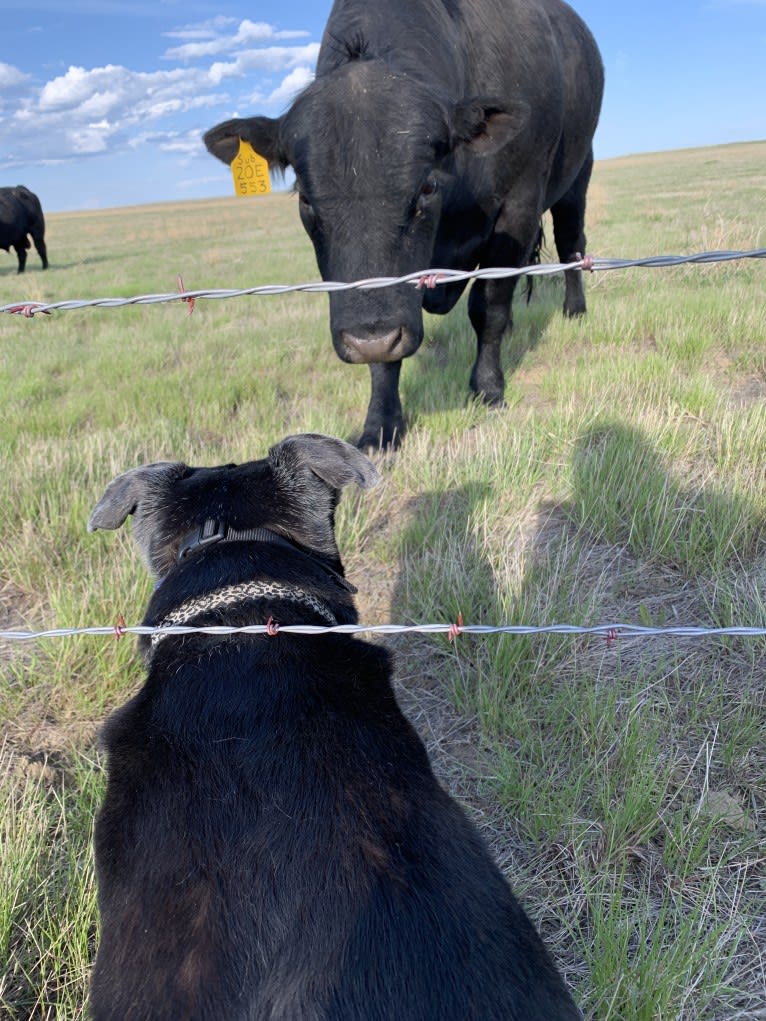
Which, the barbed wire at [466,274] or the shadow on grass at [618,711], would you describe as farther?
the barbed wire at [466,274]

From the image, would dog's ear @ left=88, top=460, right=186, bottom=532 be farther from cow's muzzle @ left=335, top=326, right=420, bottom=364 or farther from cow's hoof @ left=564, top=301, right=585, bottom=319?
cow's hoof @ left=564, top=301, right=585, bottom=319

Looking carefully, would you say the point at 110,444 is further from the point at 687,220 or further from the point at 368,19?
the point at 687,220

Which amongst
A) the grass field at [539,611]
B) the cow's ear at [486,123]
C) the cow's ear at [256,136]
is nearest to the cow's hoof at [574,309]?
the grass field at [539,611]

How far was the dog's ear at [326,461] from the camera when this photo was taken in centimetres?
210

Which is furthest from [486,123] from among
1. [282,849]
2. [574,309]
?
[282,849]

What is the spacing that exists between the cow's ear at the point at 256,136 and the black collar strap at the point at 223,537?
2730 mm

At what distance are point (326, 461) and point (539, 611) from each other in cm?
101

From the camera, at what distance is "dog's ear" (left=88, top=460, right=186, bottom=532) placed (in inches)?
82.7

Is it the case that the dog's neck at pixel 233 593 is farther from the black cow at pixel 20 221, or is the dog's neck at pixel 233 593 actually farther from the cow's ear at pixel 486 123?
the black cow at pixel 20 221

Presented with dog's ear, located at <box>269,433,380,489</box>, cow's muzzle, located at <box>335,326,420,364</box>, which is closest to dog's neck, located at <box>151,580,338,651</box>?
dog's ear, located at <box>269,433,380,489</box>

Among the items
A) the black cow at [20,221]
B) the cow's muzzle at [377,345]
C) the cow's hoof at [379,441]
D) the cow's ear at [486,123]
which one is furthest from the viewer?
the black cow at [20,221]

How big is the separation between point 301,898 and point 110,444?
3.47m

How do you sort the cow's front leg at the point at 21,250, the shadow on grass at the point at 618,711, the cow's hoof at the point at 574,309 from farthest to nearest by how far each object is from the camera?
the cow's front leg at the point at 21,250, the cow's hoof at the point at 574,309, the shadow on grass at the point at 618,711

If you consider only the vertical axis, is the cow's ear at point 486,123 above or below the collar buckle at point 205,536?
above
